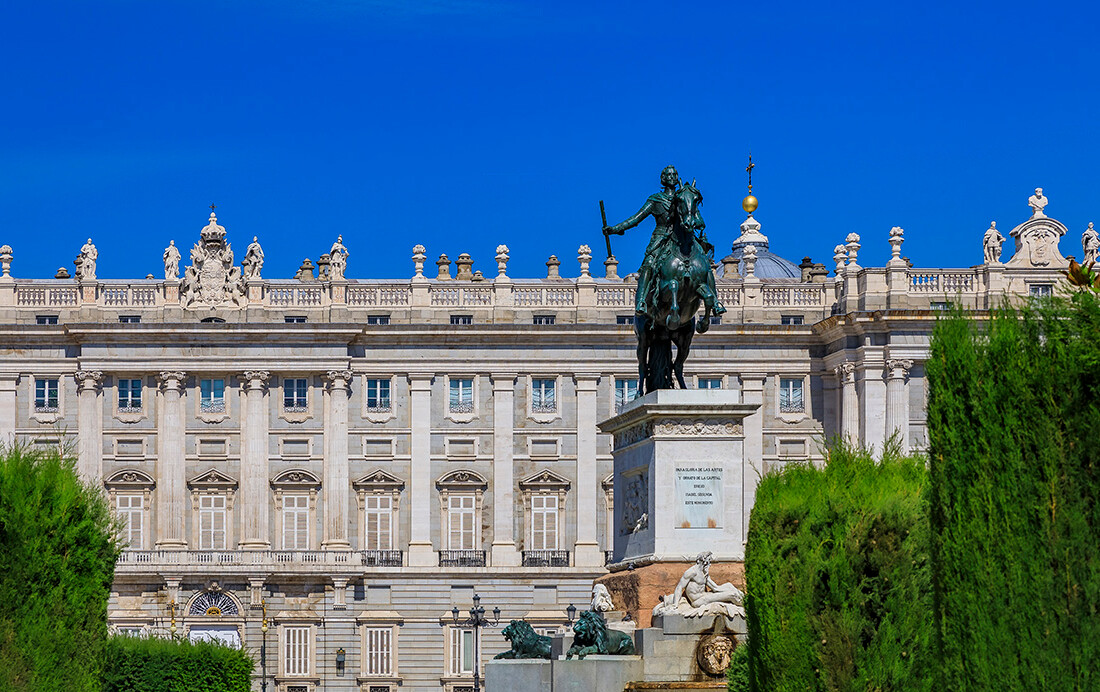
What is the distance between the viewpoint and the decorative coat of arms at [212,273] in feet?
264

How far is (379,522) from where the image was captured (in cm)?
7912

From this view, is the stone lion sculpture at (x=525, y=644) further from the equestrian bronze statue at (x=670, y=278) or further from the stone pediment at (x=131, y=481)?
the stone pediment at (x=131, y=481)

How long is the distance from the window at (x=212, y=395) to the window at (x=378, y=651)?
1025 centimetres

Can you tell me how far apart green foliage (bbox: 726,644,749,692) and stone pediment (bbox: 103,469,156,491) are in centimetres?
5611

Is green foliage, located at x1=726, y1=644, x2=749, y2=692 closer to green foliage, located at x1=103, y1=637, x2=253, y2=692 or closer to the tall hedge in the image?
the tall hedge

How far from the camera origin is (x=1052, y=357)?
16.8 m

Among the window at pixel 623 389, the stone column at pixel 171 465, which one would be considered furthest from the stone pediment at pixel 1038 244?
the stone column at pixel 171 465

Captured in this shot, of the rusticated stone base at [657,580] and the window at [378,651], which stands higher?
the rusticated stone base at [657,580]

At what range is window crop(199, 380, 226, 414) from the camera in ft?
260

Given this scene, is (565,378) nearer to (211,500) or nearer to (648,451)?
(211,500)

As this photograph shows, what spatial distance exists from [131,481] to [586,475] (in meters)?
17.2

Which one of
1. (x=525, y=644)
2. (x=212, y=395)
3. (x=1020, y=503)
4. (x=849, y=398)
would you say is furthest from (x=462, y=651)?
(x=1020, y=503)

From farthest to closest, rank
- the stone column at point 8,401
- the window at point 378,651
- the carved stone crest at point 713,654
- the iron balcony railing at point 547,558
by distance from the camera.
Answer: the iron balcony railing at point 547,558 → the stone column at point 8,401 → the window at point 378,651 → the carved stone crest at point 713,654

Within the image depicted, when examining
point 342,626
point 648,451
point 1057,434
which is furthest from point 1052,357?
point 342,626
